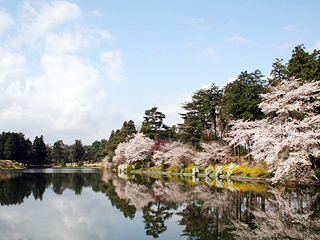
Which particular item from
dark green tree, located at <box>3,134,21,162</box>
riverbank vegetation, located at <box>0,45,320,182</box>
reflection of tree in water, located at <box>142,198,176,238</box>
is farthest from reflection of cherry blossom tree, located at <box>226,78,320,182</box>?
dark green tree, located at <box>3,134,21,162</box>

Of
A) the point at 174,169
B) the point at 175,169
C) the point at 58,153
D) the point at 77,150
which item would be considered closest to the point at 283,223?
the point at 175,169

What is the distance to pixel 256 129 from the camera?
20969 millimetres

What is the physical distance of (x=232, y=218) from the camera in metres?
8.07

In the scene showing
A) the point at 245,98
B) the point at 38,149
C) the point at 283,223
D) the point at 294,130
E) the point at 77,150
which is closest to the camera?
the point at 283,223

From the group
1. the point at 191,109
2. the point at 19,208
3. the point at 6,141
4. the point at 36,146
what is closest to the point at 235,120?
the point at 191,109

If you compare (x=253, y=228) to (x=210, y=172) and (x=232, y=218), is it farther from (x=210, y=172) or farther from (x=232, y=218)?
(x=210, y=172)

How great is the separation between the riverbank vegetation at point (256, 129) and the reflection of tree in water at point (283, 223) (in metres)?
7.29

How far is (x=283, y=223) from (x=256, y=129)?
48.2 ft

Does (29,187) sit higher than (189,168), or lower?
lower

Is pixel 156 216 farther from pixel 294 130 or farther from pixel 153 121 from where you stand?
pixel 153 121

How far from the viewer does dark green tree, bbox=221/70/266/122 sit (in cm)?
2522

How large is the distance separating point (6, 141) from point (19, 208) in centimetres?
6638

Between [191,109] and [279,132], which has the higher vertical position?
[191,109]

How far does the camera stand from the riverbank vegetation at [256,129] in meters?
16.5
